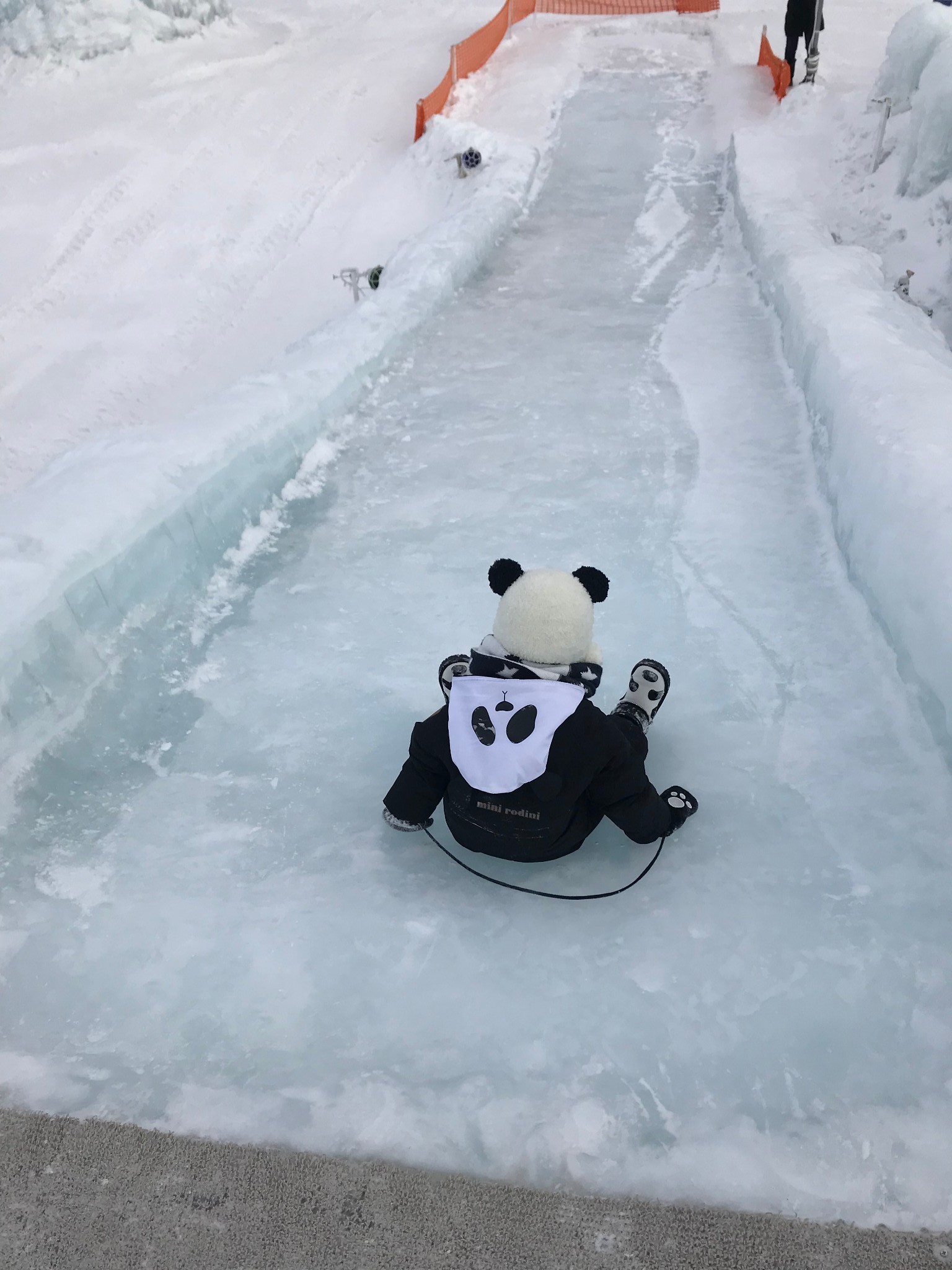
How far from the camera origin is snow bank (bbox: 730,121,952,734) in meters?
2.58

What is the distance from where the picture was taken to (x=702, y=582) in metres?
3.27

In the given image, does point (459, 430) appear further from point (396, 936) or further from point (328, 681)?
point (396, 936)

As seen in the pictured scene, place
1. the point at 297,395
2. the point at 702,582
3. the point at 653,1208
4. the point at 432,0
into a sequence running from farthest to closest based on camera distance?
the point at 432,0 < the point at 297,395 < the point at 702,582 < the point at 653,1208

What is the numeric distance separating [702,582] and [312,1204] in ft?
7.49

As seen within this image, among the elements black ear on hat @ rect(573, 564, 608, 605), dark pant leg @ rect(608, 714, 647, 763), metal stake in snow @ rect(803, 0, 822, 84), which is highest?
metal stake in snow @ rect(803, 0, 822, 84)

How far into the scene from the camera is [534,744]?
2016mm

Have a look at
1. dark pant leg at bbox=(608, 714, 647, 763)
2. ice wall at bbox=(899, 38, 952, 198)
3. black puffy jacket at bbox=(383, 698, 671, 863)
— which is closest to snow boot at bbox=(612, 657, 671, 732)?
dark pant leg at bbox=(608, 714, 647, 763)

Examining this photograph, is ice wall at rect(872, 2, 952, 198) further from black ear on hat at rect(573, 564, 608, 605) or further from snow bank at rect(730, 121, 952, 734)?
black ear on hat at rect(573, 564, 608, 605)

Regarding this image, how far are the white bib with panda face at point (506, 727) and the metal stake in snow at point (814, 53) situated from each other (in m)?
9.87

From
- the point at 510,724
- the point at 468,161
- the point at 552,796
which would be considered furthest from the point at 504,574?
the point at 468,161

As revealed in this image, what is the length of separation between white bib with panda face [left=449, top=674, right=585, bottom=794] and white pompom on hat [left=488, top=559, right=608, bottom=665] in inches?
2.7

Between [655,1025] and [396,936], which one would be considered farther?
[396,936]

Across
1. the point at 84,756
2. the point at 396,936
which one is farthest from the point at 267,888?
the point at 84,756

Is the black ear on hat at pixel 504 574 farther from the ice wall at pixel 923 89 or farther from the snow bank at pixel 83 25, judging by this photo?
the snow bank at pixel 83 25
